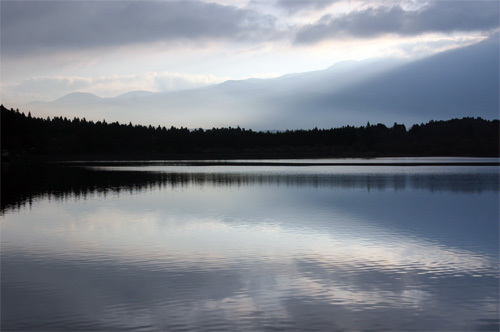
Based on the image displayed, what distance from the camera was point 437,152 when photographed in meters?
152

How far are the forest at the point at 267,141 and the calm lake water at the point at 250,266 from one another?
111967mm

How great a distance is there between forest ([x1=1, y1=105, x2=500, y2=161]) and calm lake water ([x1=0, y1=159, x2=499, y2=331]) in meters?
112

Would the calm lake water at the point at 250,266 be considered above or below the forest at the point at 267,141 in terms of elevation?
below

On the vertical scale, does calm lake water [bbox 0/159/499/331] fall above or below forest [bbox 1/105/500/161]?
below

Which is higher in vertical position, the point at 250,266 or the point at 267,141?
the point at 267,141

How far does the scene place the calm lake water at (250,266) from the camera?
970 cm

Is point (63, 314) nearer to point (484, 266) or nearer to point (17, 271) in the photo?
point (17, 271)

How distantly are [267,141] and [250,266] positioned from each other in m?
166

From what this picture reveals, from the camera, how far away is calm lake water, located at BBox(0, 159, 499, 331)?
382 inches

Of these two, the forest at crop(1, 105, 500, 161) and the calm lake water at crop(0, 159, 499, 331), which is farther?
the forest at crop(1, 105, 500, 161)

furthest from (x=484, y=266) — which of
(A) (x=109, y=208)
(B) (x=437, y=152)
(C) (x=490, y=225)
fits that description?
(B) (x=437, y=152)

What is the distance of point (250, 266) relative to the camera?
13617 millimetres

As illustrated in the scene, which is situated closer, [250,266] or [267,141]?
[250,266]

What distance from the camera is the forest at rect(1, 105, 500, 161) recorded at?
145750 mm
